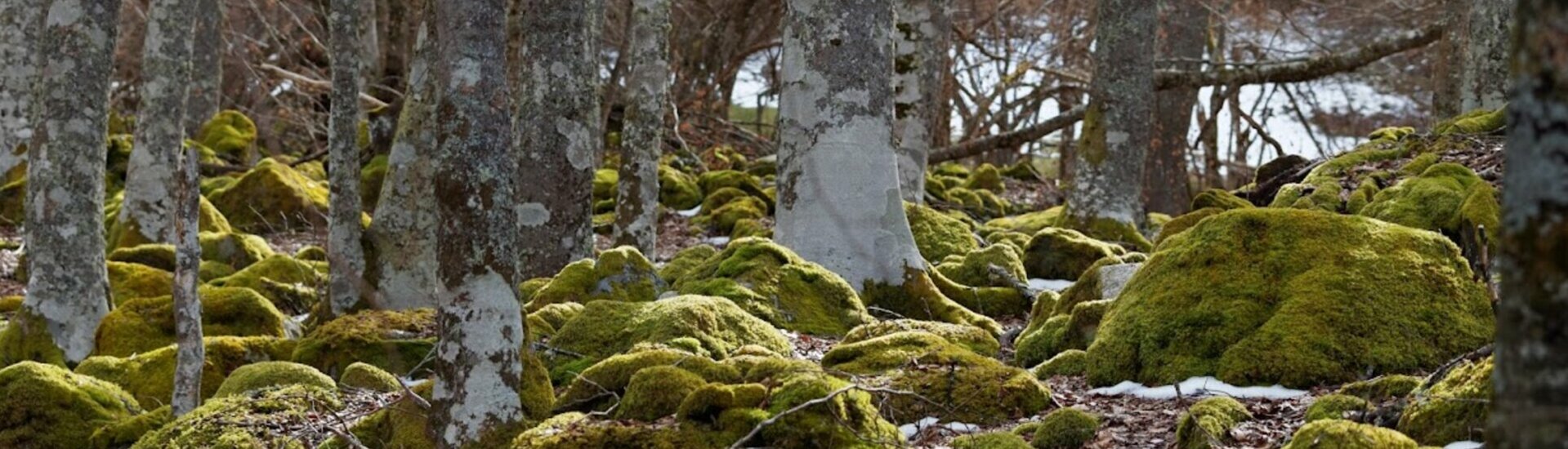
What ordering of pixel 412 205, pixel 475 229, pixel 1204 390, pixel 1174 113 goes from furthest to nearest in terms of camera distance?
pixel 1174 113 → pixel 412 205 → pixel 1204 390 → pixel 475 229

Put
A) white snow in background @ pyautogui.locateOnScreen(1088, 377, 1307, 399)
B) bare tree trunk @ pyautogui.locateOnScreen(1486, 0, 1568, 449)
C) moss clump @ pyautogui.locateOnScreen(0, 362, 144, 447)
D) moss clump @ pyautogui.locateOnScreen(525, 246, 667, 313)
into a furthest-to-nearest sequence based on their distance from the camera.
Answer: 1. moss clump @ pyautogui.locateOnScreen(525, 246, 667, 313)
2. moss clump @ pyautogui.locateOnScreen(0, 362, 144, 447)
3. white snow in background @ pyautogui.locateOnScreen(1088, 377, 1307, 399)
4. bare tree trunk @ pyautogui.locateOnScreen(1486, 0, 1568, 449)

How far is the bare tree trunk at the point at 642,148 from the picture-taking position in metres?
12.2

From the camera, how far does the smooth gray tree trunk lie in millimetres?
13953

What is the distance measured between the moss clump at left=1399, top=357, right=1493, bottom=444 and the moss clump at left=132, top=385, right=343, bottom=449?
407cm

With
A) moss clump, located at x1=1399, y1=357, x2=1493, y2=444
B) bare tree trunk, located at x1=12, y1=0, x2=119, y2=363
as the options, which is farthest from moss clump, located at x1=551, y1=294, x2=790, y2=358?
bare tree trunk, located at x1=12, y1=0, x2=119, y2=363

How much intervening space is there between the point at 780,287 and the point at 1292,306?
2993 mm

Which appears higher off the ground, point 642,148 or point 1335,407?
point 642,148

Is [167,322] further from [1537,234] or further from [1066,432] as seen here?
[1537,234]

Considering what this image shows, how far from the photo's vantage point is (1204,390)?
237 inches

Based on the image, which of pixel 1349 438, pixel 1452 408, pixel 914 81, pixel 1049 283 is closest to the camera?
pixel 1349 438

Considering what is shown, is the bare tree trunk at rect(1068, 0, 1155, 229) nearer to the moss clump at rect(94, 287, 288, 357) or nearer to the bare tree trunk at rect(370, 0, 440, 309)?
the bare tree trunk at rect(370, 0, 440, 309)

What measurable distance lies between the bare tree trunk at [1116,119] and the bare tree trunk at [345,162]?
5904mm

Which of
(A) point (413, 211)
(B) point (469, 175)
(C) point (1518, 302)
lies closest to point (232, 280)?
(A) point (413, 211)

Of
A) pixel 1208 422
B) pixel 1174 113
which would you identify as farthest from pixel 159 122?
pixel 1208 422
